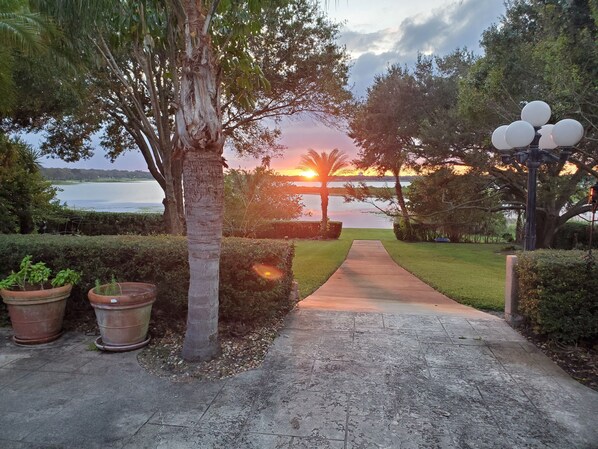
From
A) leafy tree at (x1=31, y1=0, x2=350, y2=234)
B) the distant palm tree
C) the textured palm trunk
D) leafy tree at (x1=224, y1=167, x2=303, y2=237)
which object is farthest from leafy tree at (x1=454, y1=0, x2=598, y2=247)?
the distant palm tree

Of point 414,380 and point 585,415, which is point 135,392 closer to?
point 414,380

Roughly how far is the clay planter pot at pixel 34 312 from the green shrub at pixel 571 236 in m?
19.7

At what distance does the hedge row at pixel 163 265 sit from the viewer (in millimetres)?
4484

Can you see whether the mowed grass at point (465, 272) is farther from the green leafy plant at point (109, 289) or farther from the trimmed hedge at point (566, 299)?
the green leafy plant at point (109, 289)

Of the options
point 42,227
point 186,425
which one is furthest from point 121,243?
point 42,227

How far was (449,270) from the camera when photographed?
11.4 m

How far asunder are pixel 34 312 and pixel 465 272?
10.6m

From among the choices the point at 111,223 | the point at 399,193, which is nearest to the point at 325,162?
the point at 399,193

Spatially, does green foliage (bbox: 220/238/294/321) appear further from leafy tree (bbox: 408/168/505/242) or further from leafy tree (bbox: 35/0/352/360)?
leafy tree (bbox: 408/168/505/242)

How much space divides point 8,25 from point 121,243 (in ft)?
13.7

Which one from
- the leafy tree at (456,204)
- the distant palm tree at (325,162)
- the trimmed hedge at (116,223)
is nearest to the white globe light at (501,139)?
the leafy tree at (456,204)

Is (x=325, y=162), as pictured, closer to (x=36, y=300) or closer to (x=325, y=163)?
(x=325, y=163)

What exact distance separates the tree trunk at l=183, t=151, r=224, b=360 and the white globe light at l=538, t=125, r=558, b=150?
5.54 metres

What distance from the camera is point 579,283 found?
164 inches
